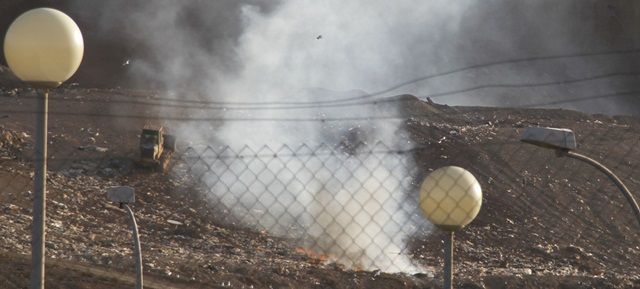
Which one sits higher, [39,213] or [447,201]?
[447,201]

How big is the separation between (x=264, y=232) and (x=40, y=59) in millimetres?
12675

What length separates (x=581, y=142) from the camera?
23.8m

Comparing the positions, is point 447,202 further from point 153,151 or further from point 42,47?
point 153,151

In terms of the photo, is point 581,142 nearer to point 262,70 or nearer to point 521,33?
point 262,70

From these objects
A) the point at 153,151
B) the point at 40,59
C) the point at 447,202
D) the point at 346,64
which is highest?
the point at 346,64

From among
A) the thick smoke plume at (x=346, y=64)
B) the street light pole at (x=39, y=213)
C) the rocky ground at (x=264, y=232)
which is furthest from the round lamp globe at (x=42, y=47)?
the thick smoke plume at (x=346, y=64)

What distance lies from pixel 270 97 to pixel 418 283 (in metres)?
10.9

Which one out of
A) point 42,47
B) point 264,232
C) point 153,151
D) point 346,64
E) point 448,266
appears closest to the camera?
point 42,47

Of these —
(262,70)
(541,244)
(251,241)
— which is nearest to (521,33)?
(262,70)

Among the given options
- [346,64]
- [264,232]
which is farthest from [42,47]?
[346,64]

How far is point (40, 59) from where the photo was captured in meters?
4.68

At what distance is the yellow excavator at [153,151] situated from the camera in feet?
60.8

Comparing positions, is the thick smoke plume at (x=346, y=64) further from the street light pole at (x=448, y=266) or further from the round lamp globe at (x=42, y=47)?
the round lamp globe at (x=42, y=47)

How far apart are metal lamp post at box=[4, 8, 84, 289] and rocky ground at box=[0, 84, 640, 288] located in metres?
7.42
